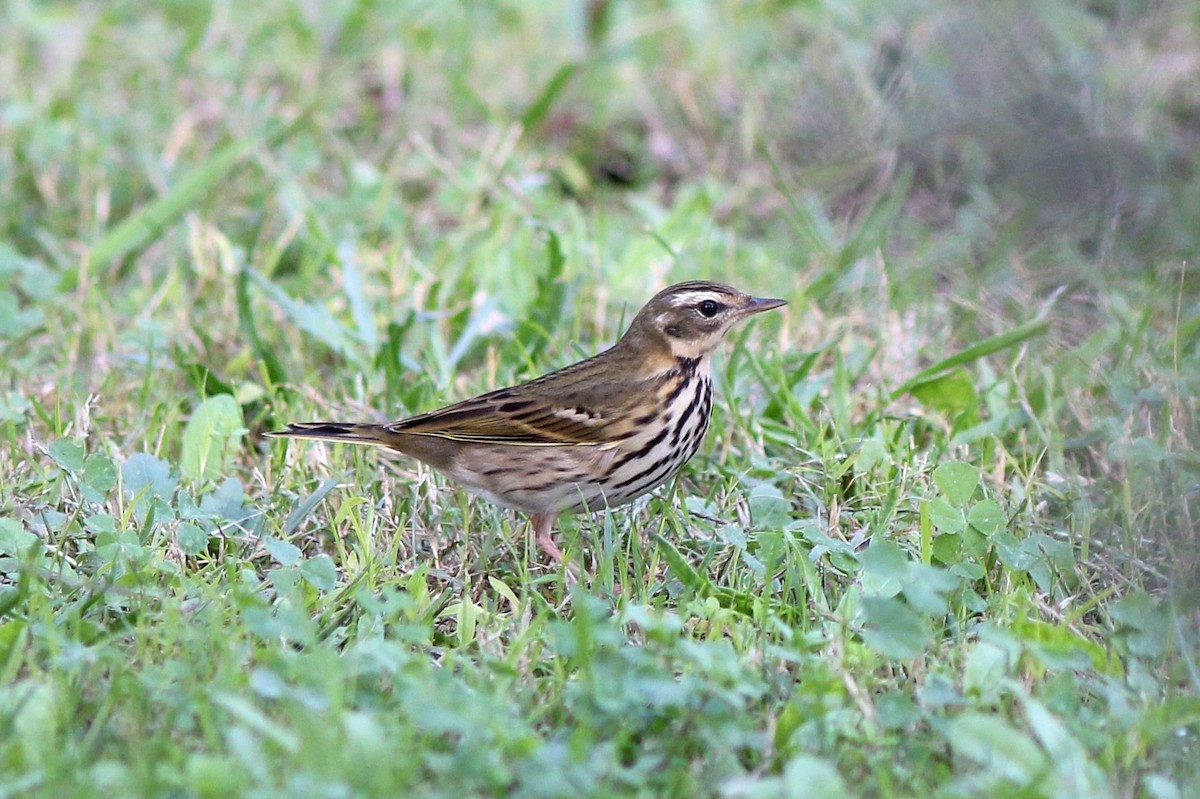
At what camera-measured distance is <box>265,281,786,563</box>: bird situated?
15.4 feet

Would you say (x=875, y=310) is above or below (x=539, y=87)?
below

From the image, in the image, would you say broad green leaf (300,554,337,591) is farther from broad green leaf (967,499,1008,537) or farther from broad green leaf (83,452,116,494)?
broad green leaf (967,499,1008,537)

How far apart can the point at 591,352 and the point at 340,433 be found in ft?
4.78

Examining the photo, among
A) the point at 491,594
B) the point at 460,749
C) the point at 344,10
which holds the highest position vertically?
the point at 344,10

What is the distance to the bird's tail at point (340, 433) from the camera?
471 cm

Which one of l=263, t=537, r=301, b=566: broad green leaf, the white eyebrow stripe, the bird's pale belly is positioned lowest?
the bird's pale belly

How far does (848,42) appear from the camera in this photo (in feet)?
26.2

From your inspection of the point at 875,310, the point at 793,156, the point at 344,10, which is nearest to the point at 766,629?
the point at 875,310

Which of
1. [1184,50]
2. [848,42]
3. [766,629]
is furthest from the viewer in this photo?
[848,42]

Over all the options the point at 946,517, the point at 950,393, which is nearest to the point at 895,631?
the point at 946,517

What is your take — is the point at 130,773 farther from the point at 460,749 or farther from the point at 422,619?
the point at 422,619

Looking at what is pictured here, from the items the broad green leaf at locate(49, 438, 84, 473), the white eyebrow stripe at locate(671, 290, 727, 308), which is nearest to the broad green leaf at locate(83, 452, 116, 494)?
the broad green leaf at locate(49, 438, 84, 473)

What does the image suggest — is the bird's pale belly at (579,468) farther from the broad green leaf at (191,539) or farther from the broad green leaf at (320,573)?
the broad green leaf at (191,539)

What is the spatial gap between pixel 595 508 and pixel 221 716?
178 centimetres
